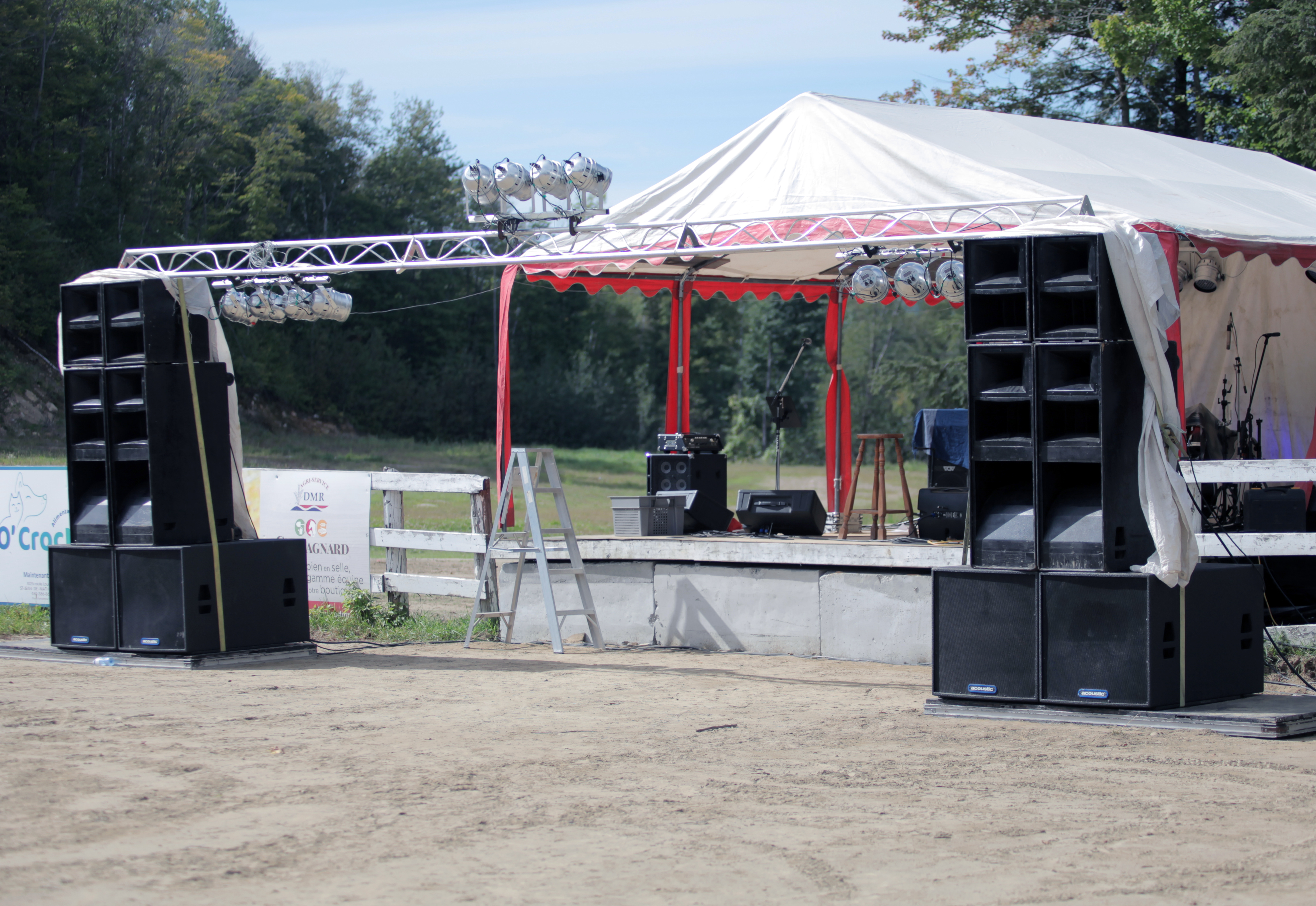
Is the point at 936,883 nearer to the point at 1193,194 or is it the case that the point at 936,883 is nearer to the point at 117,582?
the point at 117,582

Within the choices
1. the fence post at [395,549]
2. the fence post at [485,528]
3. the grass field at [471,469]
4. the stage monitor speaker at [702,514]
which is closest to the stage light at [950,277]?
the stage monitor speaker at [702,514]

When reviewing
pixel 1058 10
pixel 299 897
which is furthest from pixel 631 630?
pixel 1058 10

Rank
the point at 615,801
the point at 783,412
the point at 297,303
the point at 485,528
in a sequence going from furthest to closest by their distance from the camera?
the point at 783,412
the point at 485,528
the point at 297,303
the point at 615,801

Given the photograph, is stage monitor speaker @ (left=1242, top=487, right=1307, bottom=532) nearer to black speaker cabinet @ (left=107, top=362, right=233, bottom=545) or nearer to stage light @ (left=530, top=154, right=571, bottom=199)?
stage light @ (left=530, top=154, right=571, bottom=199)

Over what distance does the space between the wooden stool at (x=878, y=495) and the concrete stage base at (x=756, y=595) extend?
43 centimetres

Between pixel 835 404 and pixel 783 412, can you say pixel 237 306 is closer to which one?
pixel 783 412

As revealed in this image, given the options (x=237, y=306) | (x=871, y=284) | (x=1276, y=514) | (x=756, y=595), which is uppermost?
(x=871, y=284)

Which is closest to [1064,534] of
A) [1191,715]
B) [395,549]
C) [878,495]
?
[1191,715]

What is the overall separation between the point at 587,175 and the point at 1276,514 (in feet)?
17.4

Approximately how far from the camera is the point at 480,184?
859 centimetres

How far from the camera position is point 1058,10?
26.8 meters

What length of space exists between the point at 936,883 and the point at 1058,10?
25.6 meters

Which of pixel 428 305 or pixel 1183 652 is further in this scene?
pixel 428 305

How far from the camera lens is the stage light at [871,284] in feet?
41.4
